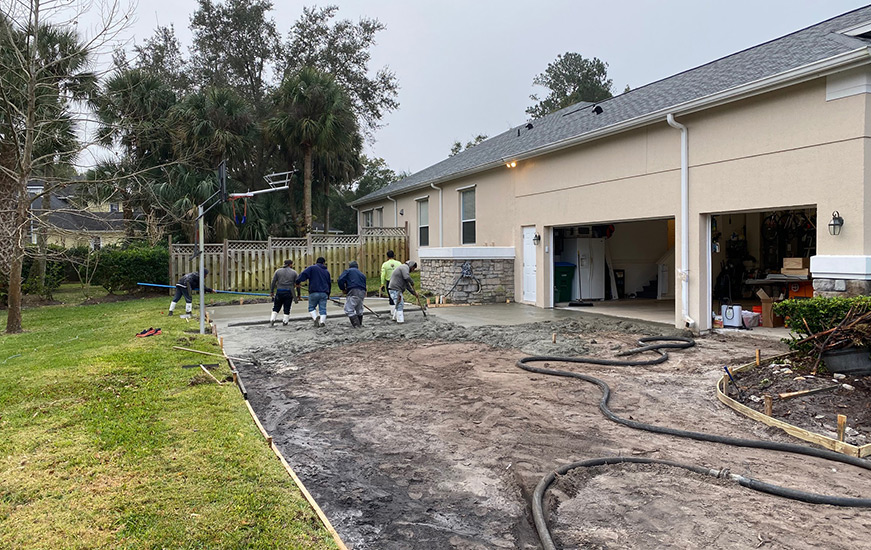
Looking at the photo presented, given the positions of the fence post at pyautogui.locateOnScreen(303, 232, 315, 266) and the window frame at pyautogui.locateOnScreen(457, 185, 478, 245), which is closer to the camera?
the window frame at pyautogui.locateOnScreen(457, 185, 478, 245)

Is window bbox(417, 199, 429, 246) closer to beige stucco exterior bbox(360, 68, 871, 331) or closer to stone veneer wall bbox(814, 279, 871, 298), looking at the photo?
beige stucco exterior bbox(360, 68, 871, 331)

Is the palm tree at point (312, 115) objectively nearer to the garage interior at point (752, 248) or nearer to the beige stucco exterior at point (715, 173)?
the beige stucco exterior at point (715, 173)

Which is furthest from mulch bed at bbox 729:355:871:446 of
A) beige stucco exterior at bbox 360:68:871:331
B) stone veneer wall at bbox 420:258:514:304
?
stone veneer wall at bbox 420:258:514:304

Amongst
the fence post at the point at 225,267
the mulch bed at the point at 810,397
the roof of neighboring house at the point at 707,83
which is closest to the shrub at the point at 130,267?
the fence post at the point at 225,267

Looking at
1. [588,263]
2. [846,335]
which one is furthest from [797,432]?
[588,263]

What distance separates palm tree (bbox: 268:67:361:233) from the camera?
22.1 metres

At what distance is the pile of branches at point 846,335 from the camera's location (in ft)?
20.3

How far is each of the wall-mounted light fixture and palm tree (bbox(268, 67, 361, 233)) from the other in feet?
57.8

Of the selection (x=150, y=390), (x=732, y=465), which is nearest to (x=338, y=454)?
(x=150, y=390)

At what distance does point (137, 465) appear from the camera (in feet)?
13.2

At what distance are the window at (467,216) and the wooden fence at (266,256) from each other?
515 cm

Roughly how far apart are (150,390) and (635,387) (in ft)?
18.4

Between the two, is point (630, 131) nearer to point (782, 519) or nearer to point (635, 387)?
point (635, 387)

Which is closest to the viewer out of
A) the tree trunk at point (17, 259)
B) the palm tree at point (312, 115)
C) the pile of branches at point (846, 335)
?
the pile of branches at point (846, 335)
